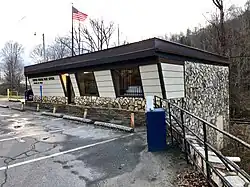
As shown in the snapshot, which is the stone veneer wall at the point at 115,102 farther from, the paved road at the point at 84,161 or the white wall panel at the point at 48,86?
the white wall panel at the point at 48,86

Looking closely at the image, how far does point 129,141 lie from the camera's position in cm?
724

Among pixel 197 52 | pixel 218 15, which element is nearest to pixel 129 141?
pixel 197 52

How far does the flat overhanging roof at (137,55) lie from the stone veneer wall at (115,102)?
5.61 feet

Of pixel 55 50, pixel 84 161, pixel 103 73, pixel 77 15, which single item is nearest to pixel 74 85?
pixel 103 73

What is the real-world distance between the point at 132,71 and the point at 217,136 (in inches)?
296

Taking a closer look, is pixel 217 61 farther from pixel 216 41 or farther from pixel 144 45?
pixel 216 41

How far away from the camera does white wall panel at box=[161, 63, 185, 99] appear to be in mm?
9555

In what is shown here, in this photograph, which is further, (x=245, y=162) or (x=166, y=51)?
(x=245, y=162)

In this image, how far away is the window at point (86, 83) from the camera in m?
12.4

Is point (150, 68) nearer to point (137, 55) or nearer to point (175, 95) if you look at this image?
point (137, 55)

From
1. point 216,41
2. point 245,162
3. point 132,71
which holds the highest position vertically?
point 216,41

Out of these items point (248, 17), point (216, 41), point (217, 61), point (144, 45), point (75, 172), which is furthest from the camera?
point (248, 17)

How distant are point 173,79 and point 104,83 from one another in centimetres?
347

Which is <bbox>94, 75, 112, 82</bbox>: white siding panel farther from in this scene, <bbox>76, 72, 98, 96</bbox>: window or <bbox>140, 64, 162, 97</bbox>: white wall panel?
<bbox>140, 64, 162, 97</bbox>: white wall panel
